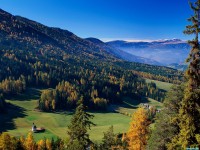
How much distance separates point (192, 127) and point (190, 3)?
45.9ft

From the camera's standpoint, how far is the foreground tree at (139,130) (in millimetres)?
55500

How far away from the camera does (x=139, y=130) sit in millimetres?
56062

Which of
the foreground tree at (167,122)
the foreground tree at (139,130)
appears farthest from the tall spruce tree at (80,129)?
the foreground tree at (139,130)

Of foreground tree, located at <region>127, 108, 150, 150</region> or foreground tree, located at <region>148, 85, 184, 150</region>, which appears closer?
foreground tree, located at <region>148, 85, 184, 150</region>

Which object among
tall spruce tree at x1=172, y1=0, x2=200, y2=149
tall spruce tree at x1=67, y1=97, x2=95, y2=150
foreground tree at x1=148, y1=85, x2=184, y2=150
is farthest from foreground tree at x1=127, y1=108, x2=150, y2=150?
tall spruce tree at x1=172, y1=0, x2=200, y2=149

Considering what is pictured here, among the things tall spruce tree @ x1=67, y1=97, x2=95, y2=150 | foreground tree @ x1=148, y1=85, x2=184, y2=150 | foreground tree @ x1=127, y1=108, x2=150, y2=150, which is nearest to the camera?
foreground tree @ x1=148, y1=85, x2=184, y2=150

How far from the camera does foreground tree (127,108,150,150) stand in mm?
55500

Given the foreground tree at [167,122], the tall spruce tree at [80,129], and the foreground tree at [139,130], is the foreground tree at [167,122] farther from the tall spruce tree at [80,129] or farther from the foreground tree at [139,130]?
the tall spruce tree at [80,129]

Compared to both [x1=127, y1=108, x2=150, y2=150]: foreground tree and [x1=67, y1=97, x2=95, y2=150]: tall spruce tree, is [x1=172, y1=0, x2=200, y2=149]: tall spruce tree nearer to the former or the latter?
[x1=67, y1=97, x2=95, y2=150]: tall spruce tree

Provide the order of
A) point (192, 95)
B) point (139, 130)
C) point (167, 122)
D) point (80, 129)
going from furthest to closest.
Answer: point (139, 130), point (80, 129), point (167, 122), point (192, 95)

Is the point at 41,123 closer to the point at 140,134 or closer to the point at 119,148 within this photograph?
the point at 119,148

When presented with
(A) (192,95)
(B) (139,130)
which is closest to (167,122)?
(A) (192,95)

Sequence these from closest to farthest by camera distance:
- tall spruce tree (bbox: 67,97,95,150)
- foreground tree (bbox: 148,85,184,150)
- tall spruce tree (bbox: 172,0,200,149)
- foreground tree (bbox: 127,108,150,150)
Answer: tall spruce tree (bbox: 172,0,200,149)
foreground tree (bbox: 148,85,184,150)
tall spruce tree (bbox: 67,97,95,150)
foreground tree (bbox: 127,108,150,150)

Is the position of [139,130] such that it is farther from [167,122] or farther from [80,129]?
[80,129]
